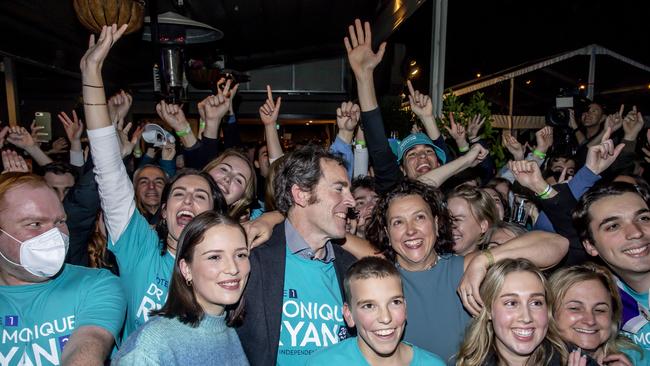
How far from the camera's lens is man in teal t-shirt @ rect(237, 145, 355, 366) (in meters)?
2.14

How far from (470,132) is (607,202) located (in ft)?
7.36

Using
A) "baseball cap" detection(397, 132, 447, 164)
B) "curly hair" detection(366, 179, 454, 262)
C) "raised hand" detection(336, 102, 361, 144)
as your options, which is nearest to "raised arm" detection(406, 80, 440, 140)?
"baseball cap" detection(397, 132, 447, 164)

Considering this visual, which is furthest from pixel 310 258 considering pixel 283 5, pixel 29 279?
pixel 283 5

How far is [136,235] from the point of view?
235 centimetres

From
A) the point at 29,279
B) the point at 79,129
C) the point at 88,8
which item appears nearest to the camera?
the point at 29,279

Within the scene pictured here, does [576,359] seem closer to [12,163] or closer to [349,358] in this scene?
[349,358]

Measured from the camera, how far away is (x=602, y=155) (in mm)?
2844

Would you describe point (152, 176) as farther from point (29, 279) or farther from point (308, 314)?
point (308, 314)

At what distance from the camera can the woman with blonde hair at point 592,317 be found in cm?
216

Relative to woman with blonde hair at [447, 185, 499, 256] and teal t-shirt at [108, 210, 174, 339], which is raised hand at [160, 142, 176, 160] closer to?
teal t-shirt at [108, 210, 174, 339]

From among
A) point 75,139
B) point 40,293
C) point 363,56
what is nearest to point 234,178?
point 363,56

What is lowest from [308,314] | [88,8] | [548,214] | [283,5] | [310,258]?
[308,314]

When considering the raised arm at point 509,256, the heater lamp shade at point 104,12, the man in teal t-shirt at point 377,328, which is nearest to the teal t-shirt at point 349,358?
the man in teal t-shirt at point 377,328

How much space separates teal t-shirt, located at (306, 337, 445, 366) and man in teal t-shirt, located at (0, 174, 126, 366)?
0.87 m
